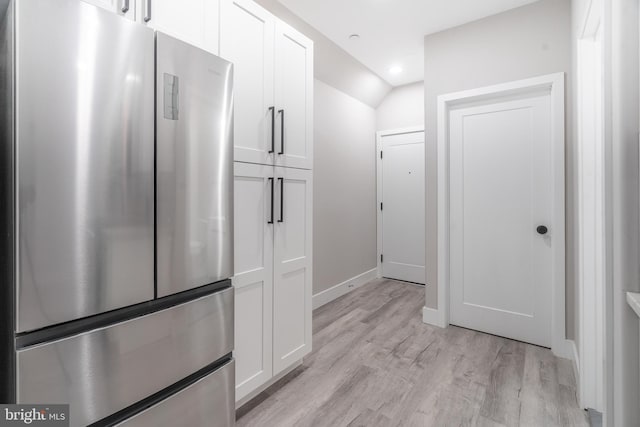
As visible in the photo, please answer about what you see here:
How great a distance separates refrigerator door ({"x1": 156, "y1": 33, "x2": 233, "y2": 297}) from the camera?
100 cm

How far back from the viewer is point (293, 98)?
197 centimetres

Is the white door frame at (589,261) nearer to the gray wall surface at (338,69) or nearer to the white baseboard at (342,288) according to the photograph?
the gray wall surface at (338,69)

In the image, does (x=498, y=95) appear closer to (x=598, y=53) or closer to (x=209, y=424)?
(x=598, y=53)

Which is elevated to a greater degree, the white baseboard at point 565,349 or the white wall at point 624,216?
the white wall at point 624,216

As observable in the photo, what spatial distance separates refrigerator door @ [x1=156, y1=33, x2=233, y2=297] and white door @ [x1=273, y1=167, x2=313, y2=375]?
648 mm

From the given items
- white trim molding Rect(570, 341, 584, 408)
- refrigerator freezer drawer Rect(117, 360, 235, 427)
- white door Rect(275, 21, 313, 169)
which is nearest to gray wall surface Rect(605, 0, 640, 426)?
white trim molding Rect(570, 341, 584, 408)

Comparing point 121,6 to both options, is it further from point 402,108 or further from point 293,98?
point 402,108

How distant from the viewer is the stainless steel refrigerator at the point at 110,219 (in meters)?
0.73

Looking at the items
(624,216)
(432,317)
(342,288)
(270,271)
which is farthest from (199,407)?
(342,288)

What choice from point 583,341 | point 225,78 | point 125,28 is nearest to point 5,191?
point 125,28

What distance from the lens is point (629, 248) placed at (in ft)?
3.13

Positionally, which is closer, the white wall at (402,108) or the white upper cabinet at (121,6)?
the white upper cabinet at (121,6)

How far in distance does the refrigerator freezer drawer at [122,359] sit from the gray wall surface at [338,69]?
7.88ft

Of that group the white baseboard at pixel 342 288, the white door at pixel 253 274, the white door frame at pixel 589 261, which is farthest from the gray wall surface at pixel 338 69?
the white baseboard at pixel 342 288
